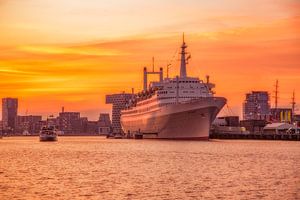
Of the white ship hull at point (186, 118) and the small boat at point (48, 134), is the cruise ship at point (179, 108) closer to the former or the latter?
the white ship hull at point (186, 118)

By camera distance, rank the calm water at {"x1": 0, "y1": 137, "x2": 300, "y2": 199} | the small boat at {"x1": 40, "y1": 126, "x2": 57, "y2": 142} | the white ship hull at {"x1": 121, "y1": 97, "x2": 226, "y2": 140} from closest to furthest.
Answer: the calm water at {"x1": 0, "y1": 137, "x2": 300, "y2": 199}, the white ship hull at {"x1": 121, "y1": 97, "x2": 226, "y2": 140}, the small boat at {"x1": 40, "y1": 126, "x2": 57, "y2": 142}

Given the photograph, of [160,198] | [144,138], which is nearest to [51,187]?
[160,198]

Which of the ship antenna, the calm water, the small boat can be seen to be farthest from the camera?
the small boat

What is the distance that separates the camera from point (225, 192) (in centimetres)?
4512

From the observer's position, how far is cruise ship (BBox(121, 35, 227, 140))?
134 meters

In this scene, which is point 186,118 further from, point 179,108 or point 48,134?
point 48,134

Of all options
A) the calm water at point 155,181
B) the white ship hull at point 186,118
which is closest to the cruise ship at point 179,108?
the white ship hull at point 186,118

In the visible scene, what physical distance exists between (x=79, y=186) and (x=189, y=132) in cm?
9097

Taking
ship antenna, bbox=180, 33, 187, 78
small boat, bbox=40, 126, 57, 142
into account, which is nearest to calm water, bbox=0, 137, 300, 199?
ship antenna, bbox=180, 33, 187, 78

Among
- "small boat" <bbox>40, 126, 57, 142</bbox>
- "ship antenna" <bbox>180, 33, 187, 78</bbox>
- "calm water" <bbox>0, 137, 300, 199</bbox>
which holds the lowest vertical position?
"calm water" <bbox>0, 137, 300, 199</bbox>

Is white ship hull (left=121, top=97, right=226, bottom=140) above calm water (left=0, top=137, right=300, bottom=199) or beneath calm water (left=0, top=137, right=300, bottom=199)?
above

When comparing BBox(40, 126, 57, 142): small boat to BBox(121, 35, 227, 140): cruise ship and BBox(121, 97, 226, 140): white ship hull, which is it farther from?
BBox(121, 97, 226, 140): white ship hull

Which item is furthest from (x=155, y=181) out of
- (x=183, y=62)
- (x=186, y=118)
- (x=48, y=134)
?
(x=48, y=134)

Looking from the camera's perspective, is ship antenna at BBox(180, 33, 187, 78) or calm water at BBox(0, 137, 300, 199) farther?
ship antenna at BBox(180, 33, 187, 78)
